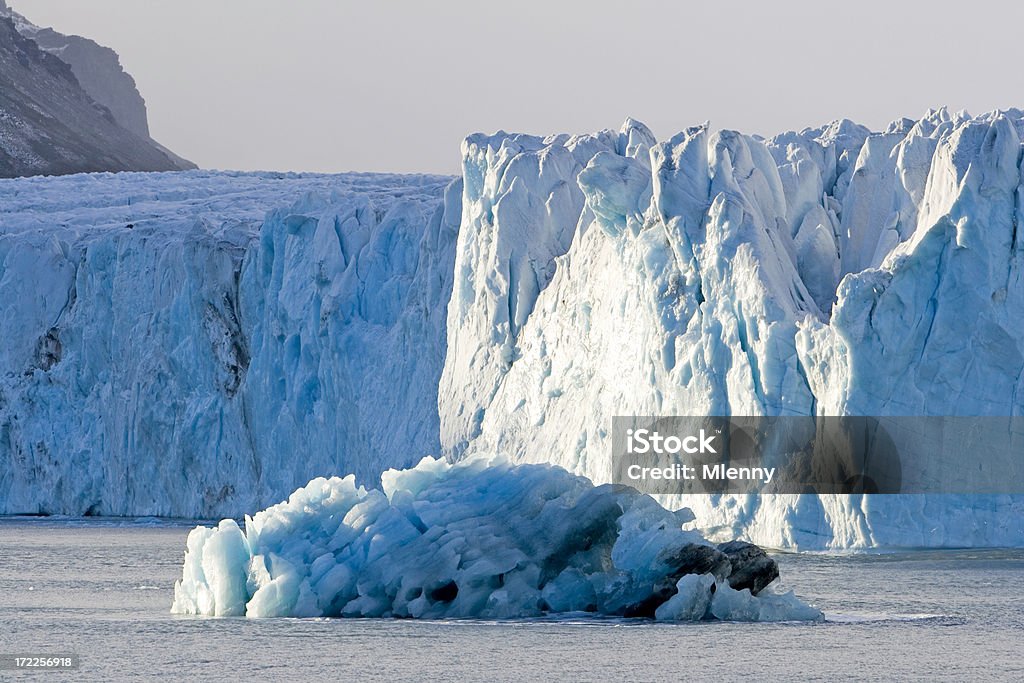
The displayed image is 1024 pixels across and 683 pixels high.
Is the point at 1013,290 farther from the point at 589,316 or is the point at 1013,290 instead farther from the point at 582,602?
the point at 582,602

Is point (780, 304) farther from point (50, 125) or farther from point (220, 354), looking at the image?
point (50, 125)

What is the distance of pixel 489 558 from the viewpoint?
15695 millimetres

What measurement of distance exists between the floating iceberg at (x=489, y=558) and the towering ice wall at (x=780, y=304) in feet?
20.8

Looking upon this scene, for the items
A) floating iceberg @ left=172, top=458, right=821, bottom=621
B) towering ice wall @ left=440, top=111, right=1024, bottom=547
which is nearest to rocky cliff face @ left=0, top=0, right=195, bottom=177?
towering ice wall @ left=440, top=111, right=1024, bottom=547

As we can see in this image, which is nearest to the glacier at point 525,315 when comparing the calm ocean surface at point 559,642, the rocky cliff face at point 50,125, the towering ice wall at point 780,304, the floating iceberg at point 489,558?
the towering ice wall at point 780,304

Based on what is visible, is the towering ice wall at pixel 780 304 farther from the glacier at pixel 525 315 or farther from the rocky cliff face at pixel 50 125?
the rocky cliff face at pixel 50 125

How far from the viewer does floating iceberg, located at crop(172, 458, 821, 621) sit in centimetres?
1571

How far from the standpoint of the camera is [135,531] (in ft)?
99.7

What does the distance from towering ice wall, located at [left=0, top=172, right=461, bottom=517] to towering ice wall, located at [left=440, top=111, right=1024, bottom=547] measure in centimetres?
332

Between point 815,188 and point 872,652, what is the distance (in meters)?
12.0

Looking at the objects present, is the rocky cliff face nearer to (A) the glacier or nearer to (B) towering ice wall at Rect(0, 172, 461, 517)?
(A) the glacier

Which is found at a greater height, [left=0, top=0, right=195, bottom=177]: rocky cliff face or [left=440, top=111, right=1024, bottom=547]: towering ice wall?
[left=0, top=0, right=195, bottom=177]: rocky cliff face

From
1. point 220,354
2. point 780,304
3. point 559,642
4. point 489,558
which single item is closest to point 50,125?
point 220,354

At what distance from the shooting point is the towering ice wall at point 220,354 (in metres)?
31.7
